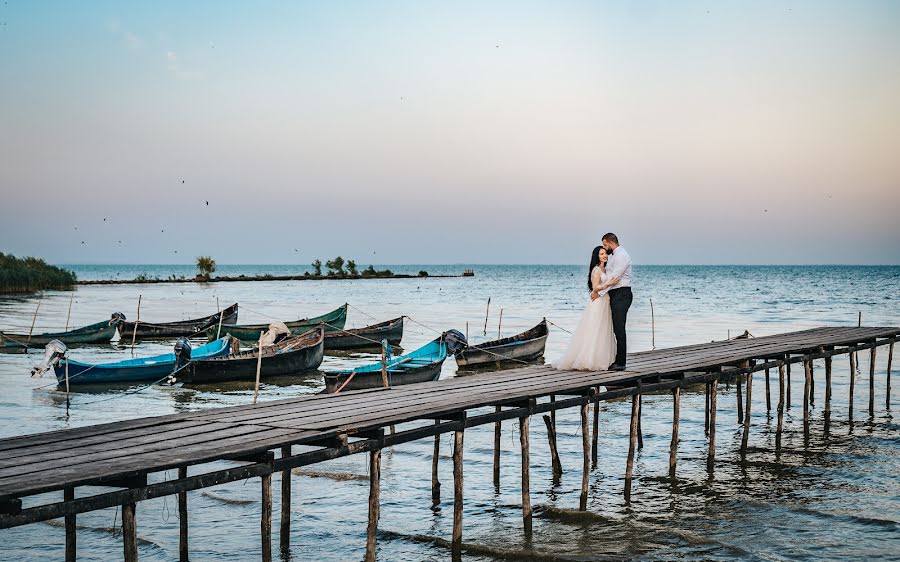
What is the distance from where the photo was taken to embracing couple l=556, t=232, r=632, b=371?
530 inches

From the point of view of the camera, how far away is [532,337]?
32.0m

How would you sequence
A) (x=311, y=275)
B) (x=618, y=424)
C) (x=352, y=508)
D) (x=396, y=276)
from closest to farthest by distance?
1. (x=352, y=508)
2. (x=618, y=424)
3. (x=311, y=275)
4. (x=396, y=276)

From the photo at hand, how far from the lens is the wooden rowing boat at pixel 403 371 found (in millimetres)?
21172

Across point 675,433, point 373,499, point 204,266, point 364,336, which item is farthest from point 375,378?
point 204,266

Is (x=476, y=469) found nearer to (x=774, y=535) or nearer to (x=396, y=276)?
(x=774, y=535)

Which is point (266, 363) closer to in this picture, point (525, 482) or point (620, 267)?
point (620, 267)

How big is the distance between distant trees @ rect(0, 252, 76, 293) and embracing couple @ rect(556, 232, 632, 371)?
66543 mm

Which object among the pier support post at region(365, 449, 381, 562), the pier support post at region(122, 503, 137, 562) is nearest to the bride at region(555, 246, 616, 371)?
the pier support post at region(365, 449, 381, 562)

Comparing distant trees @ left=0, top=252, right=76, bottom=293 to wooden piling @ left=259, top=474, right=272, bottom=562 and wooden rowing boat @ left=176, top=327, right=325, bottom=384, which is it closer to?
wooden rowing boat @ left=176, top=327, right=325, bottom=384

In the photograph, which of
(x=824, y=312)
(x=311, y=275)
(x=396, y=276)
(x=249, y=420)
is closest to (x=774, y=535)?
(x=249, y=420)

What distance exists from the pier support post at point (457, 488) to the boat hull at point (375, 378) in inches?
413

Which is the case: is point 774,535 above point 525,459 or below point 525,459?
below

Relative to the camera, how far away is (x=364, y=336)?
3862 cm

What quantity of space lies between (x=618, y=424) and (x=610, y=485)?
5559mm
